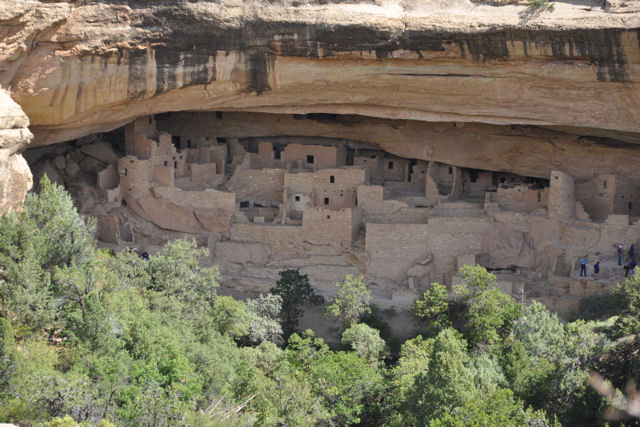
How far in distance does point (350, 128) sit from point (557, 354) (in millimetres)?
8772

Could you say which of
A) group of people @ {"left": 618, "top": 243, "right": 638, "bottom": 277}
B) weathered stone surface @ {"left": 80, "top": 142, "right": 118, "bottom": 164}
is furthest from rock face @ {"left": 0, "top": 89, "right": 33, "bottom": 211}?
group of people @ {"left": 618, "top": 243, "right": 638, "bottom": 277}

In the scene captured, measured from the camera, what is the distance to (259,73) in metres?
A: 18.7

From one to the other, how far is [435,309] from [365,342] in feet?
5.20

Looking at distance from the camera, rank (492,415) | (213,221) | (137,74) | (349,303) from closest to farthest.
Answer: (492,415) < (137,74) < (349,303) < (213,221)

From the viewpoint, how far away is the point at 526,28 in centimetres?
1697

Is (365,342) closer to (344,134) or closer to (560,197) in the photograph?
(560,197)

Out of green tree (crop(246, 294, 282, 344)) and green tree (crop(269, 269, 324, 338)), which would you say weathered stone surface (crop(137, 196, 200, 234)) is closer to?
green tree (crop(269, 269, 324, 338))

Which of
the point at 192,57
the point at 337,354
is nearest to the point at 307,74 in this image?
the point at 192,57

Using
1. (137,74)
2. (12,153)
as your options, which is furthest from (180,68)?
(12,153)

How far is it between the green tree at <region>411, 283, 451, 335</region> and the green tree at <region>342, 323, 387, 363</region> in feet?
3.47

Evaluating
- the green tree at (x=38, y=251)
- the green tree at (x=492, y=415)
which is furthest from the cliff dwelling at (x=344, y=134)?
the green tree at (x=492, y=415)

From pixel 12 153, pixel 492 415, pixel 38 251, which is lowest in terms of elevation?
pixel 492 415

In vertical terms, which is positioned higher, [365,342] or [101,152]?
[101,152]

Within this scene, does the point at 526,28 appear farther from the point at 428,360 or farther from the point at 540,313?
the point at 428,360
